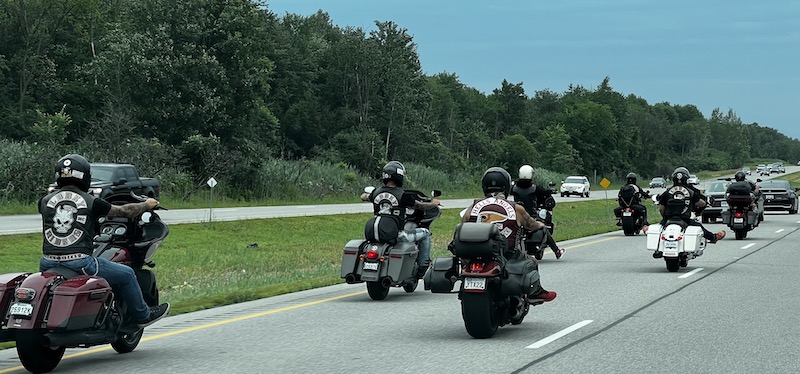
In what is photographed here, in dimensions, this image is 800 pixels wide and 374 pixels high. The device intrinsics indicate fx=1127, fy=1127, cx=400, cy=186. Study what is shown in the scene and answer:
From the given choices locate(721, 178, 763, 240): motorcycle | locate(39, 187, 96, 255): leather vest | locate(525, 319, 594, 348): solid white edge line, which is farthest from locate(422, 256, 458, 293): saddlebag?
locate(721, 178, 763, 240): motorcycle

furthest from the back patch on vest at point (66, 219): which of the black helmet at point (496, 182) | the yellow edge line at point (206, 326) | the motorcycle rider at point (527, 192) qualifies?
the motorcycle rider at point (527, 192)

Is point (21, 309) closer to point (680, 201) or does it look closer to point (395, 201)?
point (395, 201)

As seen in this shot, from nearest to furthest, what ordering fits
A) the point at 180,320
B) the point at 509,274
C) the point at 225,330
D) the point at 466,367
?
the point at 466,367 → the point at 509,274 → the point at 225,330 → the point at 180,320

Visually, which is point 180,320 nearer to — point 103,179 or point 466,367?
point 466,367

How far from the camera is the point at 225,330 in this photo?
1211 centimetres

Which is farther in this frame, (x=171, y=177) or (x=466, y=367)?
(x=171, y=177)

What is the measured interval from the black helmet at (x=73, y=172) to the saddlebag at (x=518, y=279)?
4290 millimetres

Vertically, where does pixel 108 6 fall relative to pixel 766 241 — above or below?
above

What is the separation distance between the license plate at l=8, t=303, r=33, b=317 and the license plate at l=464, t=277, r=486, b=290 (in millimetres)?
4204

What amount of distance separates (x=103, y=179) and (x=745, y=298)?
2174 cm

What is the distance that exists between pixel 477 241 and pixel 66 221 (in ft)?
13.0

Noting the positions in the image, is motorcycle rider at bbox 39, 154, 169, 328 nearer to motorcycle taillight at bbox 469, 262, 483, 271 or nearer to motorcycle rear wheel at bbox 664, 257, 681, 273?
motorcycle taillight at bbox 469, 262, 483, 271

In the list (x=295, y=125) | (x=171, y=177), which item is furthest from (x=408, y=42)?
(x=171, y=177)

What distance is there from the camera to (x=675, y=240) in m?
19.7
